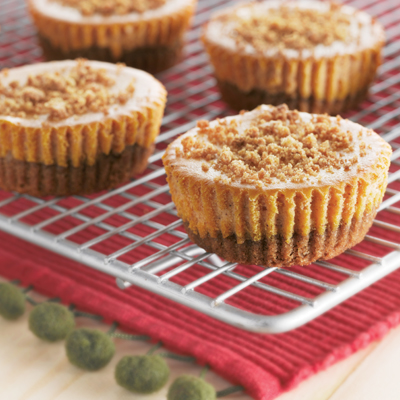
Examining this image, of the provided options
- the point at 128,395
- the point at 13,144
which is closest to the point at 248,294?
the point at 128,395

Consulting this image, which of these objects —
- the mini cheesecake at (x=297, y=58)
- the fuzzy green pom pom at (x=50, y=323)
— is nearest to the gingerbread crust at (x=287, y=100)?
the mini cheesecake at (x=297, y=58)

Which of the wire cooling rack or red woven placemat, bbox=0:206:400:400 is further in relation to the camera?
red woven placemat, bbox=0:206:400:400

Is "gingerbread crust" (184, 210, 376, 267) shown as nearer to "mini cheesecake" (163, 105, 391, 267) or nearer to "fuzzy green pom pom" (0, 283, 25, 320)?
"mini cheesecake" (163, 105, 391, 267)

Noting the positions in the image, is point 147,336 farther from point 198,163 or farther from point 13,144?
point 13,144

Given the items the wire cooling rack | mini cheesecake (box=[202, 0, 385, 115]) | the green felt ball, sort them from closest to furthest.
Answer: the wire cooling rack < the green felt ball < mini cheesecake (box=[202, 0, 385, 115])

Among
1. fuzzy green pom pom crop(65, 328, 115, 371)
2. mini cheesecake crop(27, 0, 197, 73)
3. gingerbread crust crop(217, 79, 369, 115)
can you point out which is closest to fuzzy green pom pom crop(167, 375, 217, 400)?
fuzzy green pom pom crop(65, 328, 115, 371)

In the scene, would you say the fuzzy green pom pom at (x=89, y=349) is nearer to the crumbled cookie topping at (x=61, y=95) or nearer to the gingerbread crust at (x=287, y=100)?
the crumbled cookie topping at (x=61, y=95)

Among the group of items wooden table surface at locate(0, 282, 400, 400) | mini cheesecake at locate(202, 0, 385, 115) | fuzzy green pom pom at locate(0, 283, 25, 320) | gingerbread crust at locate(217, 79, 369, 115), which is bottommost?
wooden table surface at locate(0, 282, 400, 400)
